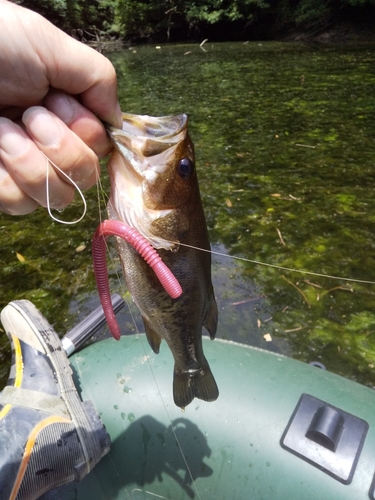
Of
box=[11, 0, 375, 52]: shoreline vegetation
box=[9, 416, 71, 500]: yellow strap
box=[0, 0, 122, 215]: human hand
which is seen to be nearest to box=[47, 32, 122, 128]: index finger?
box=[0, 0, 122, 215]: human hand

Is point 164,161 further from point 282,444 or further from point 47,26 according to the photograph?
point 282,444

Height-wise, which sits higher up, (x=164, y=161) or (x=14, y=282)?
(x=164, y=161)

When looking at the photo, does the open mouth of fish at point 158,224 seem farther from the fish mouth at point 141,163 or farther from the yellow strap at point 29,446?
the yellow strap at point 29,446

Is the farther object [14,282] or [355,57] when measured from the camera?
[355,57]

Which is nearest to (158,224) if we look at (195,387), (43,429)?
(195,387)

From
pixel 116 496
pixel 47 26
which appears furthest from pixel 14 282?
pixel 47 26

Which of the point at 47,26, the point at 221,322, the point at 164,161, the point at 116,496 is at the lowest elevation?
the point at 221,322

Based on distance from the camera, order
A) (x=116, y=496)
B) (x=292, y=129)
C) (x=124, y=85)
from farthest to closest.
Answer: (x=124, y=85)
(x=292, y=129)
(x=116, y=496)
